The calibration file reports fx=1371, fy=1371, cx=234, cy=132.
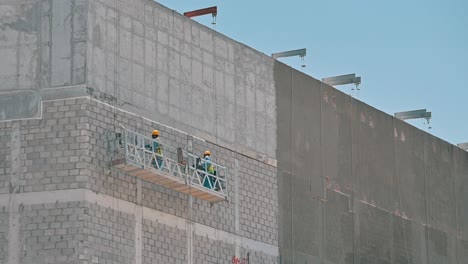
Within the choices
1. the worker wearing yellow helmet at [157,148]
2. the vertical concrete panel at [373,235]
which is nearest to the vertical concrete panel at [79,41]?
the worker wearing yellow helmet at [157,148]

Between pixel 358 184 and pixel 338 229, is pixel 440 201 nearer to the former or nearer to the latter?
pixel 358 184

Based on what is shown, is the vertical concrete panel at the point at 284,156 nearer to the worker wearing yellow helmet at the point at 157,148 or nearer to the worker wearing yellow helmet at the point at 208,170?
the worker wearing yellow helmet at the point at 208,170

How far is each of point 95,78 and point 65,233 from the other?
6.40 meters

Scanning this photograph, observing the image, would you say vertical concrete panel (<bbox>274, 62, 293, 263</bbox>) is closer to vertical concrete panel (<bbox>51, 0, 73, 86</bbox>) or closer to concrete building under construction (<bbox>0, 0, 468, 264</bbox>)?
concrete building under construction (<bbox>0, 0, 468, 264</bbox>)

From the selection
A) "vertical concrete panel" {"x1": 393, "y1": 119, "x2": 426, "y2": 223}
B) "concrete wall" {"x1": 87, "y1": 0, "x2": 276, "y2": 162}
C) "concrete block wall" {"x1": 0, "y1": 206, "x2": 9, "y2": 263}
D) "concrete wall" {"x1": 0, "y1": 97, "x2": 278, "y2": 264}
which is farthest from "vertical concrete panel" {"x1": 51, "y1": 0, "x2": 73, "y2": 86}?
"vertical concrete panel" {"x1": 393, "y1": 119, "x2": 426, "y2": 223}

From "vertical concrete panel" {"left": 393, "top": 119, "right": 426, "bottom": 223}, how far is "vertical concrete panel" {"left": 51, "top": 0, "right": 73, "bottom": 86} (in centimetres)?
2590

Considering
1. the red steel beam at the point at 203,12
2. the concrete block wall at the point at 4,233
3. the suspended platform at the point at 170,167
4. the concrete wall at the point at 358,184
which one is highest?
the red steel beam at the point at 203,12

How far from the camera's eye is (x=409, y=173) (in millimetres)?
76250

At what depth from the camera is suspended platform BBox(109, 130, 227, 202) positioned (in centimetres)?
5403

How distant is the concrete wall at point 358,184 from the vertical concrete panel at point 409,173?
0.18 ft

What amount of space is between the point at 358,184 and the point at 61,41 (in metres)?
22.0

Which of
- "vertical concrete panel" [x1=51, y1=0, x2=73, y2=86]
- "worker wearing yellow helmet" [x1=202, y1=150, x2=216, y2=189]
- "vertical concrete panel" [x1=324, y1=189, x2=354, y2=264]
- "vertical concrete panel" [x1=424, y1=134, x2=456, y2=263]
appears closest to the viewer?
"vertical concrete panel" [x1=51, y1=0, x2=73, y2=86]

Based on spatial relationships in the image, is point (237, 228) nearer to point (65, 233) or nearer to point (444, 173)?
point (65, 233)

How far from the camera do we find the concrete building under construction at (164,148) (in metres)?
53.4
